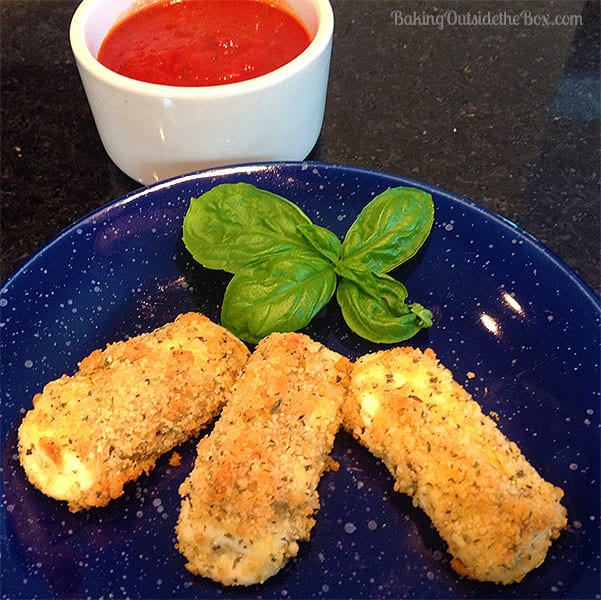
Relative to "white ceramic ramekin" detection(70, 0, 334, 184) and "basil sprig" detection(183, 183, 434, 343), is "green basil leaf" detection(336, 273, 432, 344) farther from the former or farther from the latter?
"white ceramic ramekin" detection(70, 0, 334, 184)

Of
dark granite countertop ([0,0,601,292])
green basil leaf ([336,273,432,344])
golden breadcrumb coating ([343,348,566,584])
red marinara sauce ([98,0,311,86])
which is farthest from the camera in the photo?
dark granite countertop ([0,0,601,292])

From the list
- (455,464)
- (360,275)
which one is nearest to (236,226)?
(360,275)

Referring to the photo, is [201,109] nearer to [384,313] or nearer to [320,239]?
[320,239]

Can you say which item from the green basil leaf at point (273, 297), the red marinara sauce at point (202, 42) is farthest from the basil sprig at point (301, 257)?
the red marinara sauce at point (202, 42)

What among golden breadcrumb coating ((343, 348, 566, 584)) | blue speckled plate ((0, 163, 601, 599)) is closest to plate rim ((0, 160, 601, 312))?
blue speckled plate ((0, 163, 601, 599))

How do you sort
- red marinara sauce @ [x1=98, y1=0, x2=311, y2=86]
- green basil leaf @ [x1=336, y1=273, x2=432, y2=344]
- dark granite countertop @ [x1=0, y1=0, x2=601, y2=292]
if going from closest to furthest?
green basil leaf @ [x1=336, y1=273, x2=432, y2=344] < red marinara sauce @ [x1=98, y1=0, x2=311, y2=86] < dark granite countertop @ [x1=0, y1=0, x2=601, y2=292]

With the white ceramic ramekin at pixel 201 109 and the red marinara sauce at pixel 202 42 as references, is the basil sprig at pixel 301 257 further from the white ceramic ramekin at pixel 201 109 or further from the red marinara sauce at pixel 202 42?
the red marinara sauce at pixel 202 42
